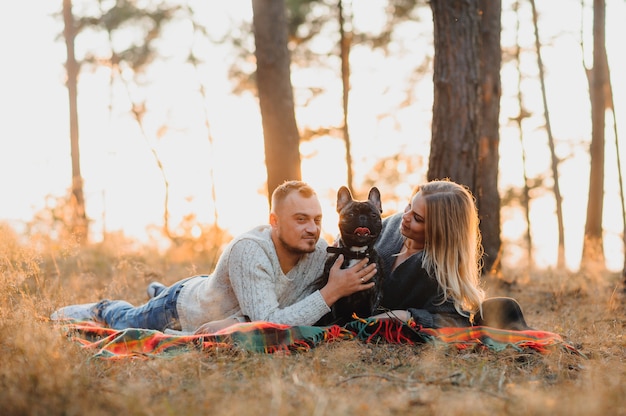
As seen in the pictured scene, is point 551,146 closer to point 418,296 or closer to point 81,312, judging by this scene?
point 418,296

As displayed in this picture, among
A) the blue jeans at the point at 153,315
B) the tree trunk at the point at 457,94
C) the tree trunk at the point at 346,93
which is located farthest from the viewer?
the tree trunk at the point at 346,93

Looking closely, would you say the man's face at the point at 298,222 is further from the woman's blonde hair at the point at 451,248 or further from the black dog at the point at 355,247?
the woman's blonde hair at the point at 451,248

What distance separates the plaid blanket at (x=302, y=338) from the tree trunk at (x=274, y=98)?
3.76 meters

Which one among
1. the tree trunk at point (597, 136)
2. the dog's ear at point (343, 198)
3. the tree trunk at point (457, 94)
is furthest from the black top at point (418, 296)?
the tree trunk at point (597, 136)

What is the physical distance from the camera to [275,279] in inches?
195

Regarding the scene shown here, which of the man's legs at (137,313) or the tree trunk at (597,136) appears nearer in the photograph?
the man's legs at (137,313)

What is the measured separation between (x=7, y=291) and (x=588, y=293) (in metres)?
6.14

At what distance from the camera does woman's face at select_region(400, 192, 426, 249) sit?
5027 millimetres

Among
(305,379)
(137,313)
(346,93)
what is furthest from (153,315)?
(346,93)

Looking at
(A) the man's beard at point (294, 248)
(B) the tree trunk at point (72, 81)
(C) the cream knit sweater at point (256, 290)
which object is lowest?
(C) the cream knit sweater at point (256, 290)

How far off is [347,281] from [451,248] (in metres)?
0.89

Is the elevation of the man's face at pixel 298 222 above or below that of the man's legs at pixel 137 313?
above

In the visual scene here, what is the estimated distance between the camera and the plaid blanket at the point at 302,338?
4.39 m

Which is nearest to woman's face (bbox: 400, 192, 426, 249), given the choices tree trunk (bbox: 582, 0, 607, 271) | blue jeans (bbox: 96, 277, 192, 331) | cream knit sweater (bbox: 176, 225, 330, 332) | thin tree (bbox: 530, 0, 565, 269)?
cream knit sweater (bbox: 176, 225, 330, 332)
